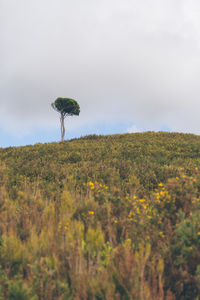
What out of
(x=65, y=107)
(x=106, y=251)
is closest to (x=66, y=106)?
(x=65, y=107)

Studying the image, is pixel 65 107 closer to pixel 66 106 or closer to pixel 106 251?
pixel 66 106

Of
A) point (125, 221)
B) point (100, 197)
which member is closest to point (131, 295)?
point (125, 221)

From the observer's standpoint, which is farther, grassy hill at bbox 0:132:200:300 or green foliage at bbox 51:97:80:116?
green foliage at bbox 51:97:80:116

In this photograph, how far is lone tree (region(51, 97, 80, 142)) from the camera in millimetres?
41294

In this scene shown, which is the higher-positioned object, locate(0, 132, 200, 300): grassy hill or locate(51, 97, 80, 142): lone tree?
locate(51, 97, 80, 142): lone tree

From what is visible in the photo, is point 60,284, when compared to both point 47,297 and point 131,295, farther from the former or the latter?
point 131,295

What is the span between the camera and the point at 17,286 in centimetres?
236

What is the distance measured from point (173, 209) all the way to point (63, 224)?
1818mm

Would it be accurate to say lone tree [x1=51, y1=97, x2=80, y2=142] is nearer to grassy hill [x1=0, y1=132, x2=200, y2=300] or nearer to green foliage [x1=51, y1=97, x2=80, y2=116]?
green foliage [x1=51, y1=97, x2=80, y2=116]

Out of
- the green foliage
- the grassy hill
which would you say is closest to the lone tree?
the green foliage

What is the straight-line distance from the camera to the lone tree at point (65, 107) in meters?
41.3

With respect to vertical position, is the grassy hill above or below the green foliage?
below

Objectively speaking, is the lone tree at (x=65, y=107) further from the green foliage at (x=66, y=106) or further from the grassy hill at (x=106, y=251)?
the grassy hill at (x=106, y=251)

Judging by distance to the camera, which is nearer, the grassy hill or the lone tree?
the grassy hill
